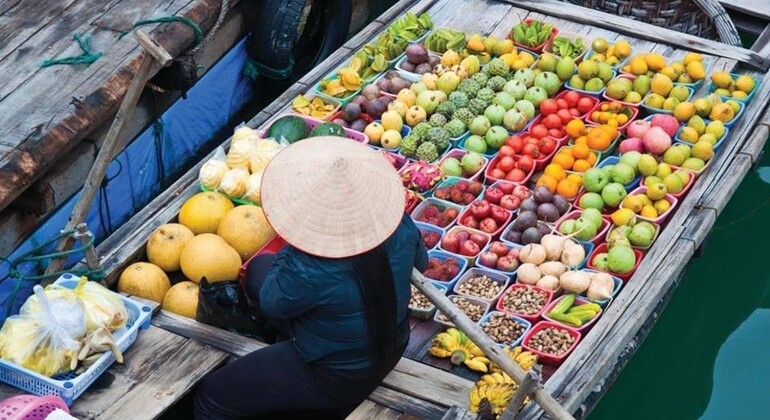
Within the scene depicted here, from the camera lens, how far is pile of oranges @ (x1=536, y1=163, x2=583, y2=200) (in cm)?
464

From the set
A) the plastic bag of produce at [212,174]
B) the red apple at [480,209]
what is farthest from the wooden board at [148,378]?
the red apple at [480,209]

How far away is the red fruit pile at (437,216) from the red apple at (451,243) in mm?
150

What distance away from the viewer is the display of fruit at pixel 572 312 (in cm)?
396

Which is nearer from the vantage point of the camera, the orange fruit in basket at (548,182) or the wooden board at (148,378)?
the wooden board at (148,378)

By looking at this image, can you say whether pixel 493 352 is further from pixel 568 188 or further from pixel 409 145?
pixel 409 145

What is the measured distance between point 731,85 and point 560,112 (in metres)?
0.92

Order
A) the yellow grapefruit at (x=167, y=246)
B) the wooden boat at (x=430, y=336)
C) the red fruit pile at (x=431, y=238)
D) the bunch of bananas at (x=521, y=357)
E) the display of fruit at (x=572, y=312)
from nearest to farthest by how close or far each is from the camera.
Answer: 1. the wooden boat at (x=430, y=336)
2. the bunch of bananas at (x=521, y=357)
3. the display of fruit at (x=572, y=312)
4. the yellow grapefruit at (x=167, y=246)
5. the red fruit pile at (x=431, y=238)

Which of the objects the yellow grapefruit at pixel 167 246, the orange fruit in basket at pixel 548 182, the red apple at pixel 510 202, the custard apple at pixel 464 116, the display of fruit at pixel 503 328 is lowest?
the yellow grapefruit at pixel 167 246

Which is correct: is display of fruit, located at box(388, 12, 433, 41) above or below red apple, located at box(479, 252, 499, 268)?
above

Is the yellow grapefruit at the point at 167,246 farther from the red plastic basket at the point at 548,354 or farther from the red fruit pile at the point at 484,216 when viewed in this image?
the red plastic basket at the point at 548,354

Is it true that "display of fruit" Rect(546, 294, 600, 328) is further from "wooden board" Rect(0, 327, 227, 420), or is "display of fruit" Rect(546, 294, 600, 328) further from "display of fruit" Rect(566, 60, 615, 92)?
"display of fruit" Rect(566, 60, 615, 92)

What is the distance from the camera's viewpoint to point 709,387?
4977 millimetres

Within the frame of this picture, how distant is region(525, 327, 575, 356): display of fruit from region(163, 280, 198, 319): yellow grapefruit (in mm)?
1293

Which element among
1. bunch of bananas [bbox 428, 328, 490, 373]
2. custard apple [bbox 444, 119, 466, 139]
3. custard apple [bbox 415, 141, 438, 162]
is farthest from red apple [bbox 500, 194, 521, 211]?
bunch of bananas [bbox 428, 328, 490, 373]
